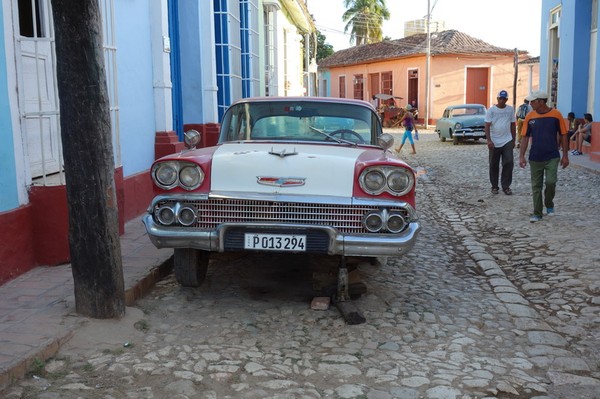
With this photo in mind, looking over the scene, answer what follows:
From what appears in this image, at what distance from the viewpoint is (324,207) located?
4.28 m

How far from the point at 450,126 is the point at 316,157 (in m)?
19.2

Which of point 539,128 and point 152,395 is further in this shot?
point 539,128

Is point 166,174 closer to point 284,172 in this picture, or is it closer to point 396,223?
point 284,172

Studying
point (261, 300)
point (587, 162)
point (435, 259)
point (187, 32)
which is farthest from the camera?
point (587, 162)

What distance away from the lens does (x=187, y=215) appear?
4367 mm

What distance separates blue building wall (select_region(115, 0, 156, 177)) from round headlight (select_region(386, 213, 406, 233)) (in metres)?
3.96

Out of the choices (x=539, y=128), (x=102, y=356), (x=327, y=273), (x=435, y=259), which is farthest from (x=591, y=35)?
(x=102, y=356)

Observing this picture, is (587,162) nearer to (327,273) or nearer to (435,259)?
(435,259)

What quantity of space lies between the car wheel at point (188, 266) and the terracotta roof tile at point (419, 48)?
111ft

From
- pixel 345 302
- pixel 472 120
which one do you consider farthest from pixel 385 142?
pixel 472 120

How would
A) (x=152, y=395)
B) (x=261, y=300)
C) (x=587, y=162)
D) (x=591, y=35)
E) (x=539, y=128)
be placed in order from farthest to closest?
(x=591, y=35)
(x=587, y=162)
(x=539, y=128)
(x=261, y=300)
(x=152, y=395)

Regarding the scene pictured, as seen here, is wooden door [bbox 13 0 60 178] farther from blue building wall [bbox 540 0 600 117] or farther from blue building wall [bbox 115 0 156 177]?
blue building wall [bbox 540 0 600 117]

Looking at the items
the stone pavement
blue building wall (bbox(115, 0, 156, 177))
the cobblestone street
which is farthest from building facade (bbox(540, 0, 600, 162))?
the stone pavement

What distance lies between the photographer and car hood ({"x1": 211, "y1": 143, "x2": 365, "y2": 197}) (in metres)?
4.29
